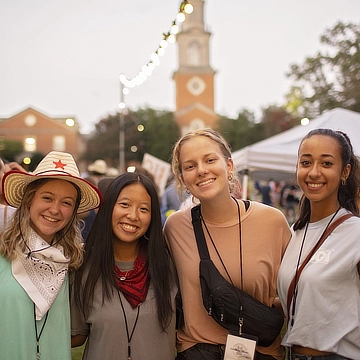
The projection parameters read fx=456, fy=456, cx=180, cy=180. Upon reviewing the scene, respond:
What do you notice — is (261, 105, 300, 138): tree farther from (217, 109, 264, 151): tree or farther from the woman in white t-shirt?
the woman in white t-shirt

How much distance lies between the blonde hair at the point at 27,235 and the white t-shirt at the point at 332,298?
1.25 metres

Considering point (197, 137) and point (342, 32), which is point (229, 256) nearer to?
point (197, 137)

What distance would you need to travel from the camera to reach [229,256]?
2.60 m

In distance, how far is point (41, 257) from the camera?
8.04 feet

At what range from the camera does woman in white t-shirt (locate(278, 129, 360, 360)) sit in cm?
224

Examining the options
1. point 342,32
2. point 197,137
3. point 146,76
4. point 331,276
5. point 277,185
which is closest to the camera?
point 331,276

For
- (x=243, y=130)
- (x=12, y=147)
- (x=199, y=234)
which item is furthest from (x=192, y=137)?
(x=12, y=147)

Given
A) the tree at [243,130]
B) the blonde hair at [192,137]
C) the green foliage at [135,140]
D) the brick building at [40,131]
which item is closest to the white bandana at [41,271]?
the blonde hair at [192,137]

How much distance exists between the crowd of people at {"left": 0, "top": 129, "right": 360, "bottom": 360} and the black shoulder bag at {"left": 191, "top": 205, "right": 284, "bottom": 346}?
2 cm

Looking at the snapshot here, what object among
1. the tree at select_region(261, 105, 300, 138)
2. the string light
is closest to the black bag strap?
the string light

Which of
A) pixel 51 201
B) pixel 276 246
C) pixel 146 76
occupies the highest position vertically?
pixel 146 76

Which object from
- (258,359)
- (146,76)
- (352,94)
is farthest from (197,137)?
(352,94)

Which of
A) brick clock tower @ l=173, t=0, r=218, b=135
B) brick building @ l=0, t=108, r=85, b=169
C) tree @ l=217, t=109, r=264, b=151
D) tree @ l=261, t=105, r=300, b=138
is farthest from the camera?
brick clock tower @ l=173, t=0, r=218, b=135

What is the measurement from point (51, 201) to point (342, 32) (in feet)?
61.7
